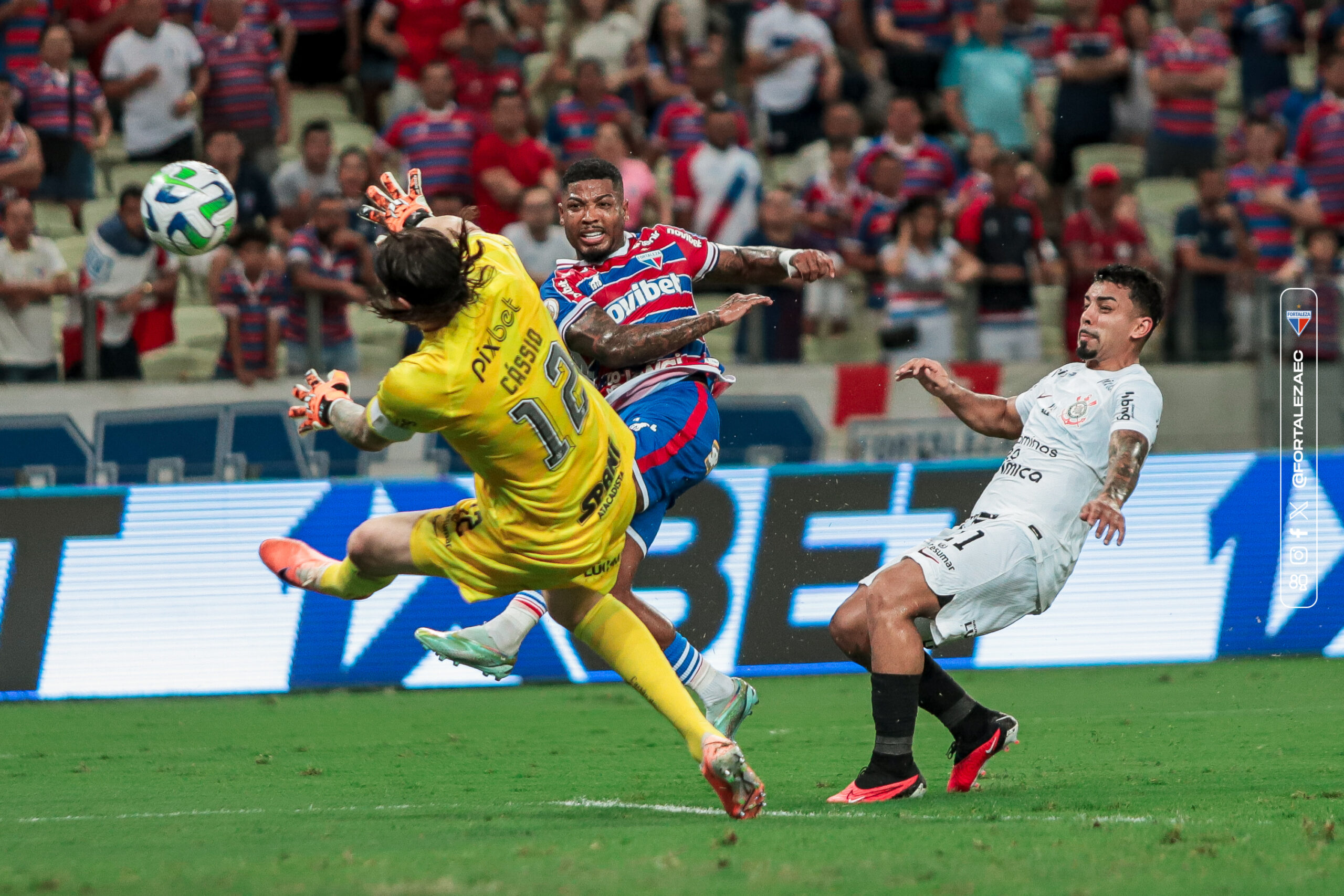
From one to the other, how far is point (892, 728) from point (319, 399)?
2.44 metres

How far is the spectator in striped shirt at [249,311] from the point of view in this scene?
1107cm

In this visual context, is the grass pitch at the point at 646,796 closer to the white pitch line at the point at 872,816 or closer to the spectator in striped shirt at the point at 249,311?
the white pitch line at the point at 872,816

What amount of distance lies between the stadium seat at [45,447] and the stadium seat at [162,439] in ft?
0.37

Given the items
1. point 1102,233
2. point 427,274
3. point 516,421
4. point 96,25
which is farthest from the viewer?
point 96,25

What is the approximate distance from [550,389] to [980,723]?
2.25 metres

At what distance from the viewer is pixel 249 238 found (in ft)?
38.0

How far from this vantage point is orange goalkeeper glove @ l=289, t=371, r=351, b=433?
567 cm

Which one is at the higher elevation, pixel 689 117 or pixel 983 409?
pixel 689 117

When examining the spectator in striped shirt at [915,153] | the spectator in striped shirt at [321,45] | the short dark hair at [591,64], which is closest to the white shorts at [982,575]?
the spectator in striped shirt at [915,153]

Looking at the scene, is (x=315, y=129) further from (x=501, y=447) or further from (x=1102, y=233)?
(x=501, y=447)

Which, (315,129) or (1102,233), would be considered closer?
(315,129)

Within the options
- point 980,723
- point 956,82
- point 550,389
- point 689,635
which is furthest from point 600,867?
point 956,82

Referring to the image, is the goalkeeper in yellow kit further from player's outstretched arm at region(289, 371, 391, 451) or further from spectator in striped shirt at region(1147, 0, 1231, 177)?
spectator in striped shirt at region(1147, 0, 1231, 177)

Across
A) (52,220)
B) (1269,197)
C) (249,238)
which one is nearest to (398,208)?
(249,238)
